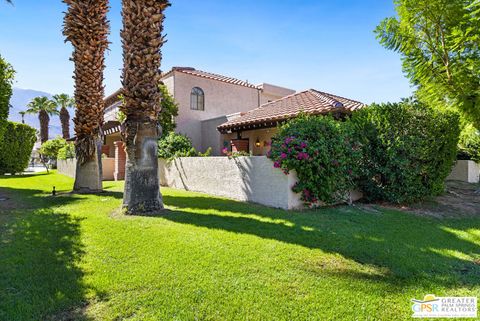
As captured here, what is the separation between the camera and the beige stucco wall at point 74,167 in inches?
868

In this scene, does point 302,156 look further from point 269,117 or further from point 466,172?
point 466,172

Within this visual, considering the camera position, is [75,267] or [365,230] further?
[365,230]

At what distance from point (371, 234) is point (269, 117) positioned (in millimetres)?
11358

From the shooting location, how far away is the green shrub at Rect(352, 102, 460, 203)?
10.5m

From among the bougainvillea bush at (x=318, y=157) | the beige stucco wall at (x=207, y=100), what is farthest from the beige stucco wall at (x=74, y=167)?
the bougainvillea bush at (x=318, y=157)

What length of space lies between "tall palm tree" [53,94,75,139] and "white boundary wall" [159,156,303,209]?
43.0m

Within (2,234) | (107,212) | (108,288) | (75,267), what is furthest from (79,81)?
(108,288)

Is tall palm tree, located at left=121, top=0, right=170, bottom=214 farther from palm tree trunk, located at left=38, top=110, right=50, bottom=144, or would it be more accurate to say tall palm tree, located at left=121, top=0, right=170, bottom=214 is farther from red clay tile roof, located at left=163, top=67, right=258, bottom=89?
palm tree trunk, located at left=38, top=110, right=50, bottom=144

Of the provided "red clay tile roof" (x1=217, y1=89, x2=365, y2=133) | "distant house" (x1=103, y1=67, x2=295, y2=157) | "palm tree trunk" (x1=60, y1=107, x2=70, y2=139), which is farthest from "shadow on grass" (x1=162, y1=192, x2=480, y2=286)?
"palm tree trunk" (x1=60, y1=107, x2=70, y2=139)

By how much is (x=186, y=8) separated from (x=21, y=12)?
7542 millimetres

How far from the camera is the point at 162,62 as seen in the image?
9781 millimetres

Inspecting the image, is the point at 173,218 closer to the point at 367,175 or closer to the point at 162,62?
the point at 162,62

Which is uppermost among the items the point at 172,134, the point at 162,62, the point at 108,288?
the point at 162,62

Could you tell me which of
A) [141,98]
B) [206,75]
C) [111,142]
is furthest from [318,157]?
[111,142]
